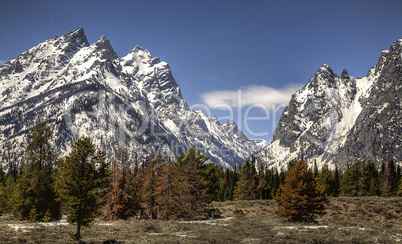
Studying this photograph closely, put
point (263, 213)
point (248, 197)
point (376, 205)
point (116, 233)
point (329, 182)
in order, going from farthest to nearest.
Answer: point (329, 182) < point (248, 197) < point (263, 213) < point (376, 205) < point (116, 233)

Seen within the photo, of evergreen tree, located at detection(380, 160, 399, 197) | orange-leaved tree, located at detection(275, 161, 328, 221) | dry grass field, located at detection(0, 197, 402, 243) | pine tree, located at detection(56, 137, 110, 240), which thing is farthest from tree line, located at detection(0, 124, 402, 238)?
evergreen tree, located at detection(380, 160, 399, 197)

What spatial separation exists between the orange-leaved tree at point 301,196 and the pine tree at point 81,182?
24.1 m

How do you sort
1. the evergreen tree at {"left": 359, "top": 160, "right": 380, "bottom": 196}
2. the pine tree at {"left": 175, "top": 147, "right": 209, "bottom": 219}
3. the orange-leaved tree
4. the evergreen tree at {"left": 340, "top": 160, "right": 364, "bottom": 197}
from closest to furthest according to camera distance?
the orange-leaved tree
the pine tree at {"left": 175, "top": 147, "right": 209, "bottom": 219}
the evergreen tree at {"left": 359, "top": 160, "right": 380, "bottom": 196}
the evergreen tree at {"left": 340, "top": 160, "right": 364, "bottom": 197}

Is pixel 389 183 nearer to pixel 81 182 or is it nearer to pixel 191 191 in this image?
pixel 191 191

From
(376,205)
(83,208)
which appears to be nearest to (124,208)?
(83,208)

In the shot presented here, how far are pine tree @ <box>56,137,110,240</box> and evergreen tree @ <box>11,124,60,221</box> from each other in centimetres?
1114

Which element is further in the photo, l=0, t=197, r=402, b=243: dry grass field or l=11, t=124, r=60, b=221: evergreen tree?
l=11, t=124, r=60, b=221: evergreen tree

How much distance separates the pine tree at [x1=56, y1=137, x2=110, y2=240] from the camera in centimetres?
2792

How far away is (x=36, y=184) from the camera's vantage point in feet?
128

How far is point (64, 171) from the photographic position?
28.3m

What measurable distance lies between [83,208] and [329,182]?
102495 mm

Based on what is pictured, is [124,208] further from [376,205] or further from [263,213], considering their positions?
[376,205]

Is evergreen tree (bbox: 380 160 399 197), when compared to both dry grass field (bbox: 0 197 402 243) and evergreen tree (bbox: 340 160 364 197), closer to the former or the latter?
evergreen tree (bbox: 340 160 364 197)

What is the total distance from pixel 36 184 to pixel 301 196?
34.9m
